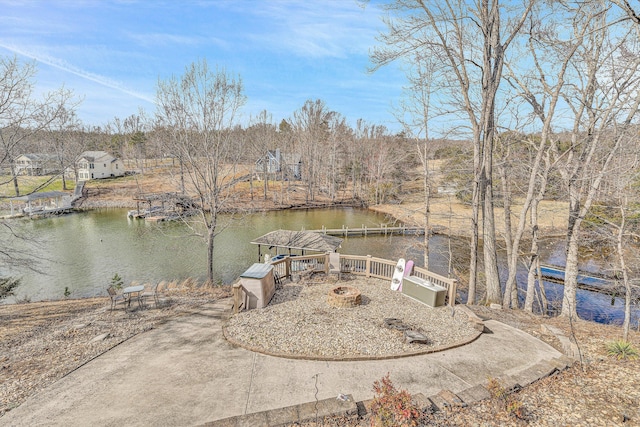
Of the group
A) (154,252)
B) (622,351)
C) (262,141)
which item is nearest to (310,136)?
(262,141)

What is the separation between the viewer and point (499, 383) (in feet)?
17.5

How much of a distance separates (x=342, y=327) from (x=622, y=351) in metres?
6.24

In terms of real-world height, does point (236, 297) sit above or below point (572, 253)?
below

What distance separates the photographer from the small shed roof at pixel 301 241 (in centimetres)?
1476

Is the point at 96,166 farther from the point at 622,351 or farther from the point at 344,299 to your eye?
the point at 622,351

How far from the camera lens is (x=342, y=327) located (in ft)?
27.0

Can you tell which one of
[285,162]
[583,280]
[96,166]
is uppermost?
[285,162]

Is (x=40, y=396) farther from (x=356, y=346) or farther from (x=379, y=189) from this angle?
(x=379, y=189)

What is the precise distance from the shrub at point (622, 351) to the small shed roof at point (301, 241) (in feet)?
32.5

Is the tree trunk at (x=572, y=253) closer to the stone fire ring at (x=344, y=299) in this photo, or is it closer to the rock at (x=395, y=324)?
the rock at (x=395, y=324)

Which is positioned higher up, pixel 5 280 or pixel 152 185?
pixel 152 185

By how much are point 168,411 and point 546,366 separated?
7.37 m

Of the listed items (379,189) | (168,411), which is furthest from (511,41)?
(379,189)

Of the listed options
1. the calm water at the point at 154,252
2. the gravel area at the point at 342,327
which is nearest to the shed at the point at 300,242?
the calm water at the point at 154,252
